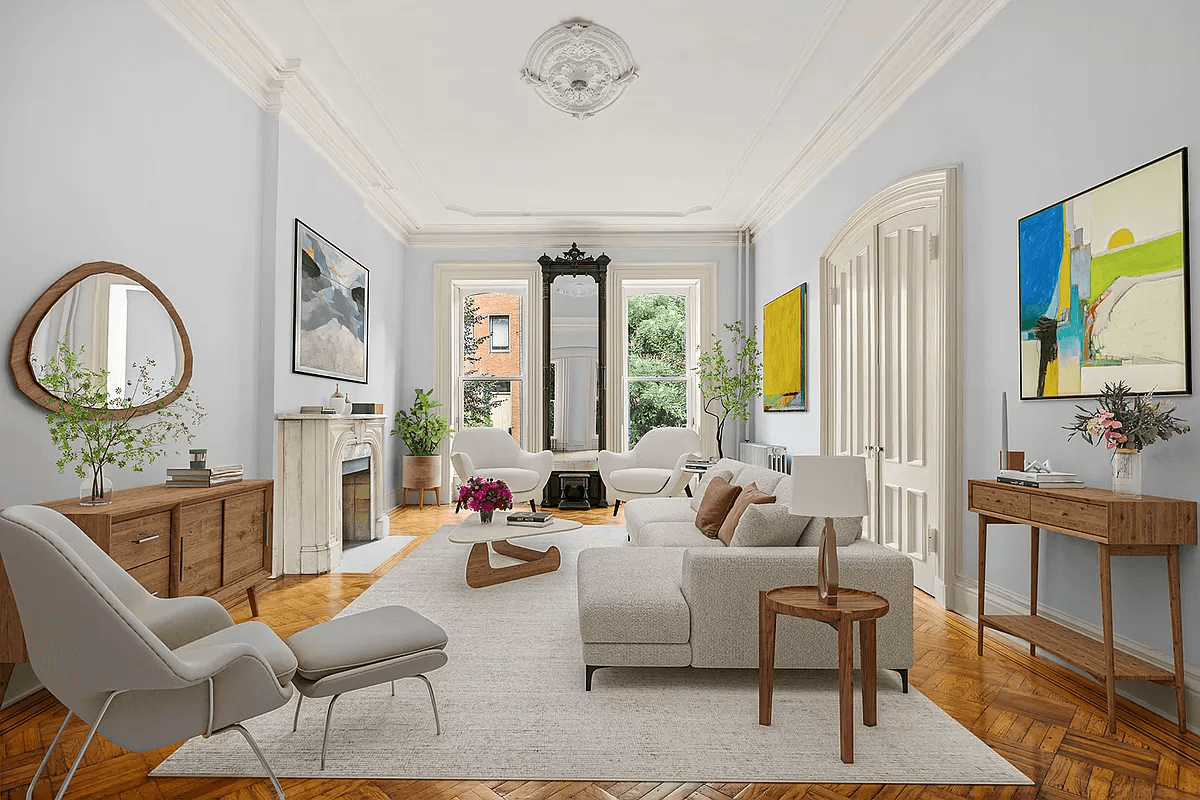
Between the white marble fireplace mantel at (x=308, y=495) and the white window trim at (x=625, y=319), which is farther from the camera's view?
the white window trim at (x=625, y=319)

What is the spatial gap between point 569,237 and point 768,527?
241 inches

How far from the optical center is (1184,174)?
2.51m

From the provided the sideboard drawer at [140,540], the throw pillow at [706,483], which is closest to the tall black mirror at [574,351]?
the throw pillow at [706,483]

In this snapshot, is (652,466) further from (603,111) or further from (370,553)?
(603,111)

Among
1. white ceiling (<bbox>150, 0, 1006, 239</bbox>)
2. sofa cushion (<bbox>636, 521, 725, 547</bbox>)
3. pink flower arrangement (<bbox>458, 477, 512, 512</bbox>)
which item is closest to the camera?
white ceiling (<bbox>150, 0, 1006, 239</bbox>)

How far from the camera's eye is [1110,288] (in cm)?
284

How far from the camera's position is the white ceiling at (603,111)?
13.0 ft

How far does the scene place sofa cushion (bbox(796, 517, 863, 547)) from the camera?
308 centimetres

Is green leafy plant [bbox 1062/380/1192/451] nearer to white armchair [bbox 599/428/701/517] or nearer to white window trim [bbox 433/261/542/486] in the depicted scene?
white armchair [bbox 599/428/701/517]

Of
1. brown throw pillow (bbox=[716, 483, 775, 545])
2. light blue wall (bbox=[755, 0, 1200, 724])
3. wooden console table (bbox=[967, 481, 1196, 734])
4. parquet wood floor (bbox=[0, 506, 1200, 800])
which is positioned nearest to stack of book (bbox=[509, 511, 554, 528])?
brown throw pillow (bbox=[716, 483, 775, 545])

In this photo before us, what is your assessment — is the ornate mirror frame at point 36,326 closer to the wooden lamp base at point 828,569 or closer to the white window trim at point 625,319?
the wooden lamp base at point 828,569

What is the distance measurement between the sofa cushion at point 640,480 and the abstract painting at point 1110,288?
12.7 feet

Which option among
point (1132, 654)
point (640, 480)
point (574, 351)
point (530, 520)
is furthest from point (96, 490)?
point (574, 351)

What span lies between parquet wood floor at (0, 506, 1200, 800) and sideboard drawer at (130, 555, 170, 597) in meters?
0.50
